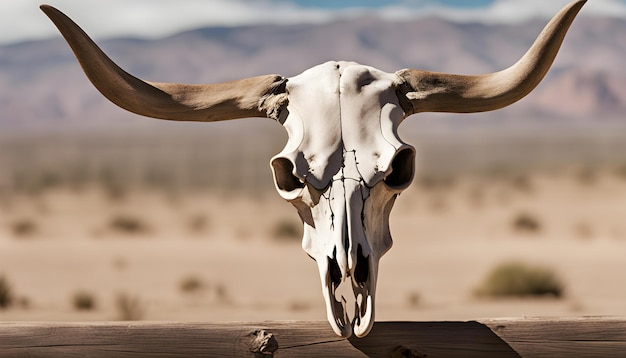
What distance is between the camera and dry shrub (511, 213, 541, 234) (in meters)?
37.9

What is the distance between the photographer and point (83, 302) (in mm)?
21391

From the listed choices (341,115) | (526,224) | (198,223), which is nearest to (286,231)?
(198,223)

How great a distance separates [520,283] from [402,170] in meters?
18.4

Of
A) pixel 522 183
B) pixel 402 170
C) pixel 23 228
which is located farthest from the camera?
pixel 522 183

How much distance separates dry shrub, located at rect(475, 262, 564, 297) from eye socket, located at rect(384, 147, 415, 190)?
708 inches

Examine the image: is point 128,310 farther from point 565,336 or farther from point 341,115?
point 341,115

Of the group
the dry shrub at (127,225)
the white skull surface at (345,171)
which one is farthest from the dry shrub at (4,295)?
the dry shrub at (127,225)

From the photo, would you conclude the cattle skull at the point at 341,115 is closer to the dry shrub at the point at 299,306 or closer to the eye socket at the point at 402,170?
the eye socket at the point at 402,170

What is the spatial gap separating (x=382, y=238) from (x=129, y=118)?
449ft

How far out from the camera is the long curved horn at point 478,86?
5.36 metres

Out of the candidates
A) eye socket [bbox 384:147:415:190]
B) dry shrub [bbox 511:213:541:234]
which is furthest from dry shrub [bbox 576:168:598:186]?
eye socket [bbox 384:147:415:190]

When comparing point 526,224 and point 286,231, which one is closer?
point 526,224

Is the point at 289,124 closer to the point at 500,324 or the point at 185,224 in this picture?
the point at 500,324

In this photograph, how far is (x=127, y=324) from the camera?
5332mm
